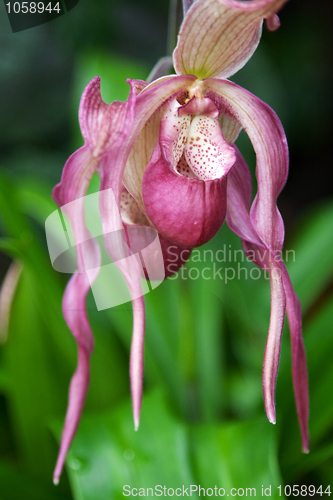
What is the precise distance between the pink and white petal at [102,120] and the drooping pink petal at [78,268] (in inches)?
1.7

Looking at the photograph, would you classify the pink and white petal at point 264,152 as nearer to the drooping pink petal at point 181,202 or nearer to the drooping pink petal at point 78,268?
the drooping pink petal at point 181,202

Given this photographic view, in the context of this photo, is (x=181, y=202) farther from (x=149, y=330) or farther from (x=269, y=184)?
(x=149, y=330)

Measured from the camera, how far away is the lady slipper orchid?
1.29ft

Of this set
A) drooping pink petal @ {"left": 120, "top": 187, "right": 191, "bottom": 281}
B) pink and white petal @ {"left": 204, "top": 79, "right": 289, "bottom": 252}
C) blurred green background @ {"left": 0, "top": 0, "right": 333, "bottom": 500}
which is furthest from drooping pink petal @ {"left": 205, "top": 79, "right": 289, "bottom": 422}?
blurred green background @ {"left": 0, "top": 0, "right": 333, "bottom": 500}

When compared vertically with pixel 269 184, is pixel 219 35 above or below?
above

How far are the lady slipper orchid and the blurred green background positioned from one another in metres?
0.20

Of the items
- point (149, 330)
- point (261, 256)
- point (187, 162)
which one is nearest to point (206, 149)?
point (187, 162)

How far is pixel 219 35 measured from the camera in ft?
1.32

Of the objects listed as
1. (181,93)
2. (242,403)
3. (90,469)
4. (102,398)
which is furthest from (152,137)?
(242,403)

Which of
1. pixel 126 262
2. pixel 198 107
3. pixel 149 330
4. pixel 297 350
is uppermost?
pixel 198 107

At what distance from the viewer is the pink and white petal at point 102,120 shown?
1.19ft

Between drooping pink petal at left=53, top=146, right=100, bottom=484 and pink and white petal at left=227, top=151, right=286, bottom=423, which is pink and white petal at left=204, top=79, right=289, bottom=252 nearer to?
pink and white petal at left=227, top=151, right=286, bottom=423

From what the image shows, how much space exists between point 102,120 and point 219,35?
14cm

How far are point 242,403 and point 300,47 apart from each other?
4.12 ft
